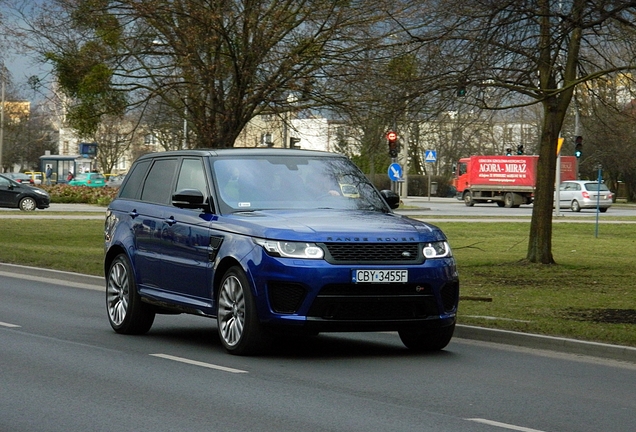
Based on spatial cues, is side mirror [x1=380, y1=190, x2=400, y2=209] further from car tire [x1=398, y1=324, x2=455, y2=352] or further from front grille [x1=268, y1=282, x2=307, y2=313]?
front grille [x1=268, y1=282, x2=307, y2=313]

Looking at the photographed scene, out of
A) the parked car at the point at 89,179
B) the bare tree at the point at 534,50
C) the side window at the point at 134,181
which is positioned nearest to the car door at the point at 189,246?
the side window at the point at 134,181

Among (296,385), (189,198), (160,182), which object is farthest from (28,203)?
(296,385)

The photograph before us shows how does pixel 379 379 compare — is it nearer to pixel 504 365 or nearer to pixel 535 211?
pixel 504 365

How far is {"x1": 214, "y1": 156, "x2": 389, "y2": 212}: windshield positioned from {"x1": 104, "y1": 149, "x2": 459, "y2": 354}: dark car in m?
0.01

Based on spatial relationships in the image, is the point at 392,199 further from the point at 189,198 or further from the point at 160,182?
the point at 160,182

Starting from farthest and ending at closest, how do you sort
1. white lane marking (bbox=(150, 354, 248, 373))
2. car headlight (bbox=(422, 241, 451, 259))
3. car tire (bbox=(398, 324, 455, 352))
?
car tire (bbox=(398, 324, 455, 352)) < car headlight (bbox=(422, 241, 451, 259)) < white lane marking (bbox=(150, 354, 248, 373))

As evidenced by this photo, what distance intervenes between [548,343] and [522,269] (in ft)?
32.2

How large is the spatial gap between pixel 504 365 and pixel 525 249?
58.1 ft

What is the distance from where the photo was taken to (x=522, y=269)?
21.3m

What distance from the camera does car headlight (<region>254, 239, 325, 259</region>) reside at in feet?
32.9

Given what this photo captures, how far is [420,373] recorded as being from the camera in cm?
973

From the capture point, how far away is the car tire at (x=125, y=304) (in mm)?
12180

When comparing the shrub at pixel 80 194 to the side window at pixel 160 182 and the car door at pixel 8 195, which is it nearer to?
the car door at pixel 8 195

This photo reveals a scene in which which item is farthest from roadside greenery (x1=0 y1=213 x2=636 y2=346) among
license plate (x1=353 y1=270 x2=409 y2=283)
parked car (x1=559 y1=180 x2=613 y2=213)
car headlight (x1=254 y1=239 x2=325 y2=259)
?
parked car (x1=559 y1=180 x2=613 y2=213)
